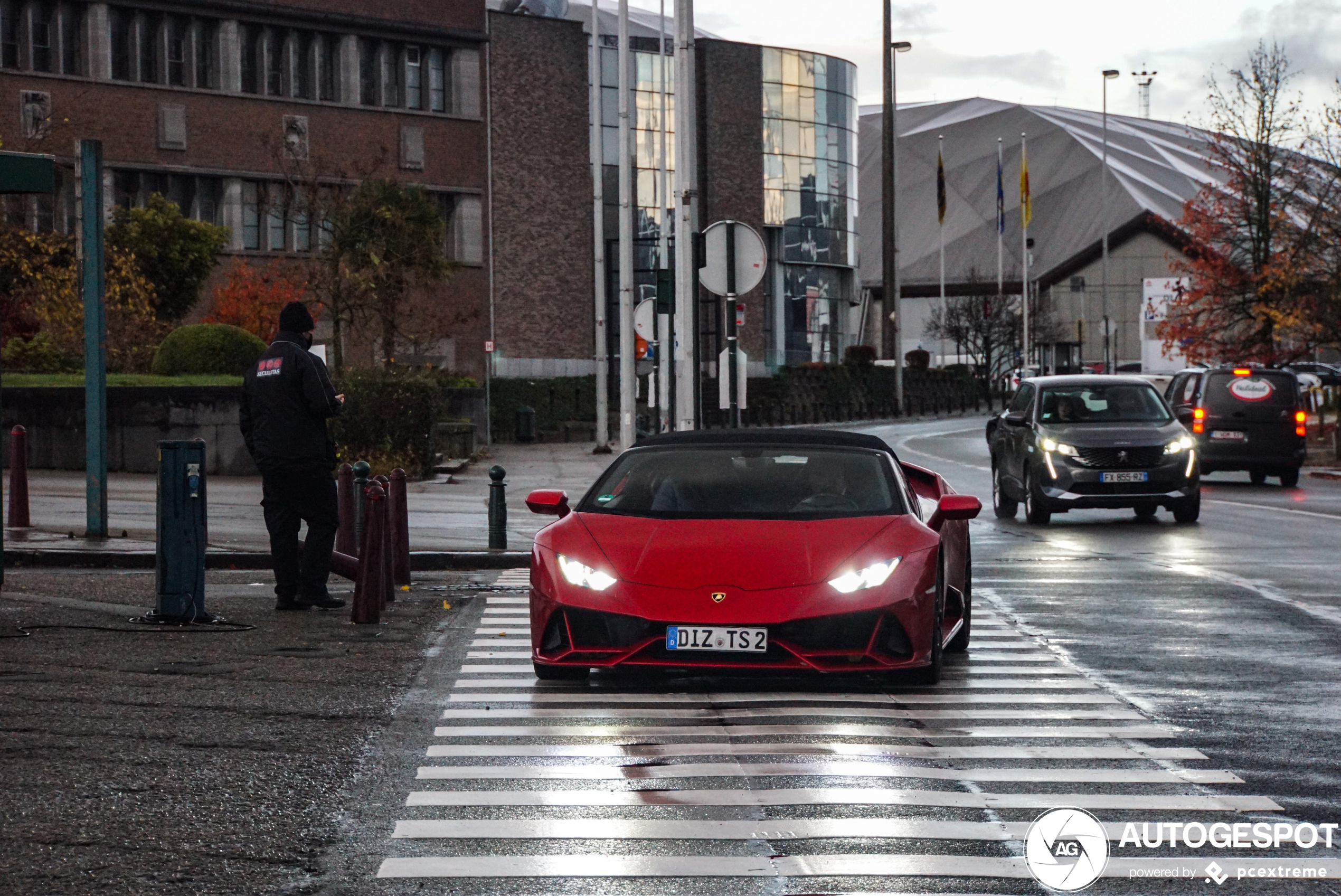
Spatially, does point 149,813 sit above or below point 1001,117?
below

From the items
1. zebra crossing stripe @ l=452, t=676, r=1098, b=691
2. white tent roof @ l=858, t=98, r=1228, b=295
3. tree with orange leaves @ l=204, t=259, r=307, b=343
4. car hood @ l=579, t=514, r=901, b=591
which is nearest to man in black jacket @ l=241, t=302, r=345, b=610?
zebra crossing stripe @ l=452, t=676, r=1098, b=691

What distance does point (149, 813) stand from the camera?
6480mm

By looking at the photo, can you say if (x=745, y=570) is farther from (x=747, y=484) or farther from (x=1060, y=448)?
(x=1060, y=448)

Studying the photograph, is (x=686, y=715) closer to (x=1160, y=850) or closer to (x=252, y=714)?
(x=252, y=714)

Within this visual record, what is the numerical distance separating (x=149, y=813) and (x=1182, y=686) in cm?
547

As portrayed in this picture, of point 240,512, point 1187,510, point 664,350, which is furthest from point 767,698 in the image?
point 664,350

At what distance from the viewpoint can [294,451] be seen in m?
12.9

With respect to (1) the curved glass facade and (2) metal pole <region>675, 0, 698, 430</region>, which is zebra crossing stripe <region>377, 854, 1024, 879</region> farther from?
(1) the curved glass facade

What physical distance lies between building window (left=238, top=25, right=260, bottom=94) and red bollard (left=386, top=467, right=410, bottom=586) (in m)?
47.7

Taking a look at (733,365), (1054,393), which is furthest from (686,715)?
(1054,393)

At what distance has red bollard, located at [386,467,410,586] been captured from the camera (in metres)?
14.8

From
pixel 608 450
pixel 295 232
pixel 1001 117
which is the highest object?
pixel 1001 117

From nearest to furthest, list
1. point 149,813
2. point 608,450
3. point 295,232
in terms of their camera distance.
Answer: point 149,813, point 608,450, point 295,232

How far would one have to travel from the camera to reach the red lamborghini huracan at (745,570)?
30.1 ft
